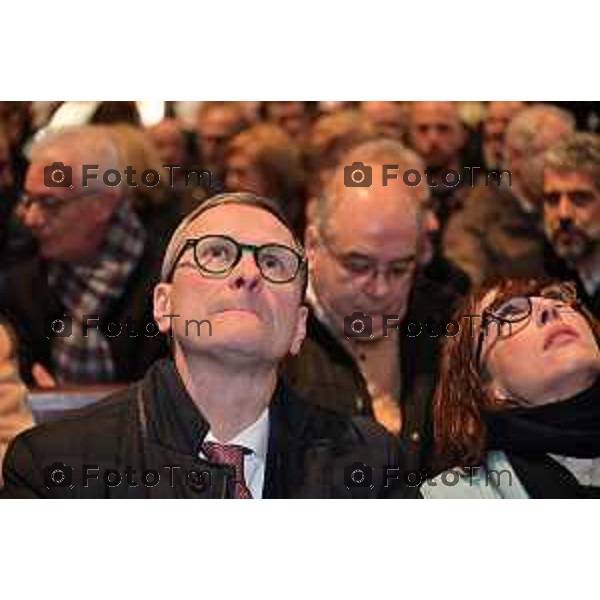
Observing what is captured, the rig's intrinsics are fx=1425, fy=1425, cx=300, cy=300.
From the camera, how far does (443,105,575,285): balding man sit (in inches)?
124

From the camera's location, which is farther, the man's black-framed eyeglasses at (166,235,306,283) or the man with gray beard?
the man with gray beard

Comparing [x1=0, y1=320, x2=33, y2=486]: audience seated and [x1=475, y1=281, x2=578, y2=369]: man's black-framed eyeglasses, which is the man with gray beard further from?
[x1=0, y1=320, x2=33, y2=486]: audience seated

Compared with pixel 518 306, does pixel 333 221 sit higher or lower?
higher

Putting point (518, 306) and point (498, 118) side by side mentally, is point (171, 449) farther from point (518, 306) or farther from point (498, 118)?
point (498, 118)

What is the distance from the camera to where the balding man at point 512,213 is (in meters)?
3.15

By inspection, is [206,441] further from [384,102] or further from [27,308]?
[384,102]

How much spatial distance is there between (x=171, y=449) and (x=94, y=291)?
392mm

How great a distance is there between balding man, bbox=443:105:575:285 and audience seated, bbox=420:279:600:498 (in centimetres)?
7

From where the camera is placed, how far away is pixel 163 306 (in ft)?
10.2

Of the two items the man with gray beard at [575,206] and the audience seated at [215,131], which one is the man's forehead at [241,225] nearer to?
the audience seated at [215,131]

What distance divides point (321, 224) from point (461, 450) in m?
0.58

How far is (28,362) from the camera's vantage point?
313 cm

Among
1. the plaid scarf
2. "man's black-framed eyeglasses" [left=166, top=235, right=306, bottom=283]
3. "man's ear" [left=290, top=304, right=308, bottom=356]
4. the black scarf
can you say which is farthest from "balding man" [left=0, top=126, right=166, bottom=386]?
the black scarf

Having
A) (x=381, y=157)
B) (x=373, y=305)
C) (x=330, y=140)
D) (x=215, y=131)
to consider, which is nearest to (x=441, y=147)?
(x=381, y=157)
